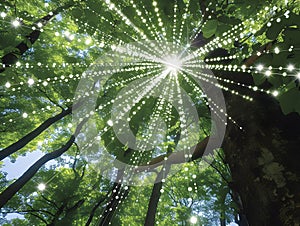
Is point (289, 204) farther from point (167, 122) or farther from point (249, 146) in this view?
point (167, 122)

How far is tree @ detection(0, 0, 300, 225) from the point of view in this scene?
1.24m

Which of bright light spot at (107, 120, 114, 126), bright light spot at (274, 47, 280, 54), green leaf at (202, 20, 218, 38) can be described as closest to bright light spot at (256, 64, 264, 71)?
bright light spot at (274, 47, 280, 54)

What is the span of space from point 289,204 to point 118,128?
7905mm

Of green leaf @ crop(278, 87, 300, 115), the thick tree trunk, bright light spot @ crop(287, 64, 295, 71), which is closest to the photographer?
the thick tree trunk

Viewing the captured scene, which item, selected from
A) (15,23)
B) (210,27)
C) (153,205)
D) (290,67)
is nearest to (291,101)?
(290,67)

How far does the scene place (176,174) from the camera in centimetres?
1198

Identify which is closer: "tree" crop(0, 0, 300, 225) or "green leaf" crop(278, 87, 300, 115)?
"green leaf" crop(278, 87, 300, 115)

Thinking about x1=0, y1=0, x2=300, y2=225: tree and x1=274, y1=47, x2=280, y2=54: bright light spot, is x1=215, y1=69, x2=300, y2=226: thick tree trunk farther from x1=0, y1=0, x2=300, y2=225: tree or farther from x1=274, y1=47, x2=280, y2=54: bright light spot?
x1=274, y1=47, x2=280, y2=54: bright light spot

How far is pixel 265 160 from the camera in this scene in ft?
3.74

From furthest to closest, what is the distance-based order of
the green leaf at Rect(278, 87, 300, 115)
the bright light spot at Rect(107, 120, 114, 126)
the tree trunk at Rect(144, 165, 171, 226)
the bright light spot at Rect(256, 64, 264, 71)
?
the bright light spot at Rect(107, 120, 114, 126) < the tree trunk at Rect(144, 165, 171, 226) < the bright light spot at Rect(256, 64, 264, 71) < the green leaf at Rect(278, 87, 300, 115)

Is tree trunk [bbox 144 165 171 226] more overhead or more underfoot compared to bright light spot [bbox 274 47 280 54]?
more overhead

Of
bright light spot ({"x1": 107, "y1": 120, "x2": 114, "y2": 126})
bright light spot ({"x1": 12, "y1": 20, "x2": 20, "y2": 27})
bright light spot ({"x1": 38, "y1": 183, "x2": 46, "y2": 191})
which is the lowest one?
bright light spot ({"x1": 12, "y1": 20, "x2": 20, "y2": 27})

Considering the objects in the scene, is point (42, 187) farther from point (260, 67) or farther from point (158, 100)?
point (260, 67)

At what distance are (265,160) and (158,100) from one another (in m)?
6.65
